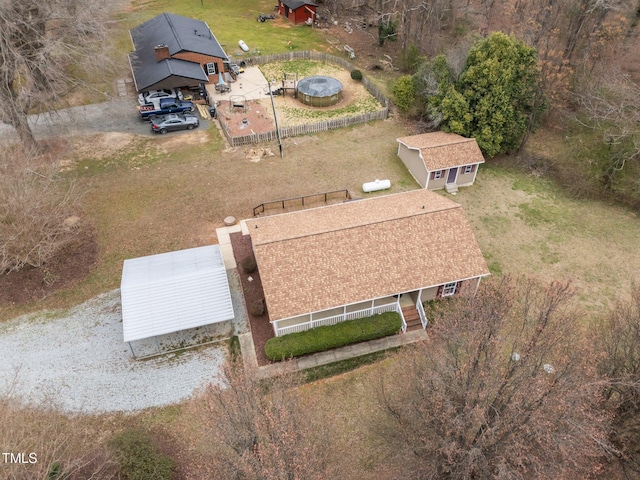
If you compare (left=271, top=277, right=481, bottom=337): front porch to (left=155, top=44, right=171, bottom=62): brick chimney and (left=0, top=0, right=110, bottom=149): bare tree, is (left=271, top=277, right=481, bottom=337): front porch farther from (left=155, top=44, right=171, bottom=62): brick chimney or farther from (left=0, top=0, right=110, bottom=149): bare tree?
(left=155, top=44, right=171, bottom=62): brick chimney

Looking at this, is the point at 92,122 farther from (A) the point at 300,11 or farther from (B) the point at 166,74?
(A) the point at 300,11

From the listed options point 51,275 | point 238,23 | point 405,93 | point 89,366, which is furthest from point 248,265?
point 238,23

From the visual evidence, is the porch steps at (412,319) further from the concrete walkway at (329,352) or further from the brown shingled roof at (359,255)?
the brown shingled roof at (359,255)

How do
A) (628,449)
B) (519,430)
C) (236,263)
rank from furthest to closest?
(236,263)
(628,449)
(519,430)

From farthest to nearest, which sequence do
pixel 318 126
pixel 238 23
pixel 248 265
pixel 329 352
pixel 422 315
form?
pixel 238 23
pixel 318 126
pixel 248 265
pixel 422 315
pixel 329 352

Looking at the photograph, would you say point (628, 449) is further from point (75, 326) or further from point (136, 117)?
point (136, 117)

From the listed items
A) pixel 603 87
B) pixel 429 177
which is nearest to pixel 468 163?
pixel 429 177
